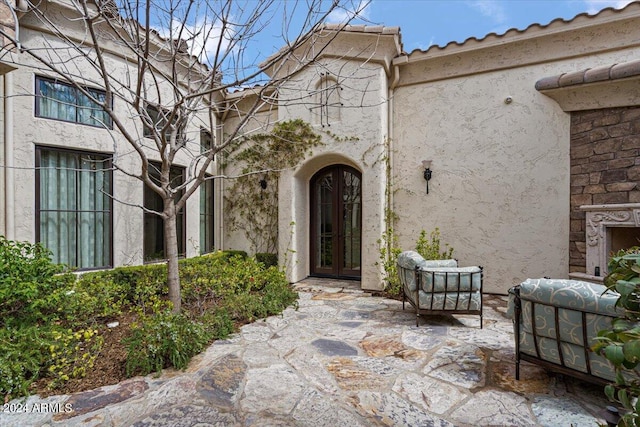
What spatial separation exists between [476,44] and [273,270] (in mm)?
5728

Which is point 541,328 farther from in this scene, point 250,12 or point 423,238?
point 250,12

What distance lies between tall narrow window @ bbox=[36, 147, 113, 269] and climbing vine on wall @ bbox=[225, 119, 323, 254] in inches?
115

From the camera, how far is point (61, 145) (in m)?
4.98

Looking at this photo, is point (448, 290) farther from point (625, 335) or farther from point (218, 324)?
point (625, 335)

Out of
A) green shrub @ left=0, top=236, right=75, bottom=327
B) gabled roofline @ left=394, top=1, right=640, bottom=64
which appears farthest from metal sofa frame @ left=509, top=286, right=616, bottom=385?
gabled roofline @ left=394, top=1, right=640, bottom=64

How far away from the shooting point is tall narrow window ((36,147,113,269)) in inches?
193

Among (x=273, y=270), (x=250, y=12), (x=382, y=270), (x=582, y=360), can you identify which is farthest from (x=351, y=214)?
(x=582, y=360)

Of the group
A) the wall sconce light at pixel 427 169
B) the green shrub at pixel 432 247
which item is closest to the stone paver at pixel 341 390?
the green shrub at pixel 432 247

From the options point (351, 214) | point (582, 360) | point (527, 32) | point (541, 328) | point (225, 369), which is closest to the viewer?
point (582, 360)

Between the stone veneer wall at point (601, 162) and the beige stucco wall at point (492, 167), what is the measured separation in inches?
5.5

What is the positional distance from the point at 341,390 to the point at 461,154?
17.0 ft

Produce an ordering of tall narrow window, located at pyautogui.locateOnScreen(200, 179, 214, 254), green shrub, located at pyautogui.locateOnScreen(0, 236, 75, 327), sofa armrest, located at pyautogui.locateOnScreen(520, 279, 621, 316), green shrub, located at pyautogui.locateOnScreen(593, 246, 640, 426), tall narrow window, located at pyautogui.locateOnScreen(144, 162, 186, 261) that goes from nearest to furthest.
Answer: green shrub, located at pyautogui.locateOnScreen(593, 246, 640, 426) → sofa armrest, located at pyautogui.locateOnScreen(520, 279, 621, 316) → green shrub, located at pyautogui.locateOnScreen(0, 236, 75, 327) → tall narrow window, located at pyautogui.locateOnScreen(144, 162, 186, 261) → tall narrow window, located at pyautogui.locateOnScreen(200, 179, 214, 254)

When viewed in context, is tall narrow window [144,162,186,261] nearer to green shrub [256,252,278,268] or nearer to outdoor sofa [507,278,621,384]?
green shrub [256,252,278,268]

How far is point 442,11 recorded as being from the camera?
5.18 metres
